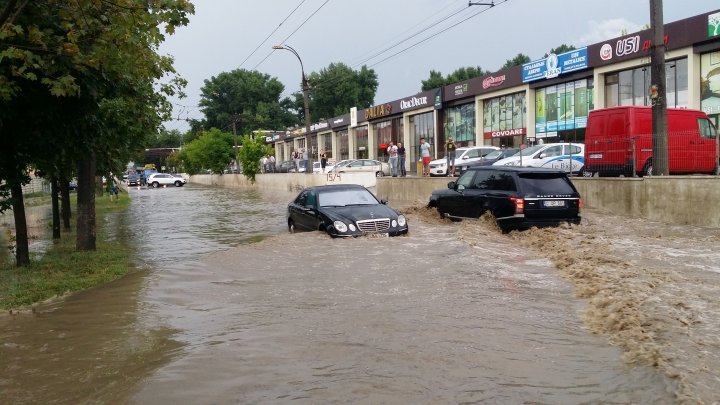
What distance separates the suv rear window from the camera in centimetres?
1238

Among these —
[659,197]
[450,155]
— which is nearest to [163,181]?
[450,155]

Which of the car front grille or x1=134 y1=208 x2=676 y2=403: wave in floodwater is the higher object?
the car front grille

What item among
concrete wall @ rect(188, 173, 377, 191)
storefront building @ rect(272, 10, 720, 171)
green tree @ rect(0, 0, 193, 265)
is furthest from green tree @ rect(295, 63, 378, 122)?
green tree @ rect(0, 0, 193, 265)

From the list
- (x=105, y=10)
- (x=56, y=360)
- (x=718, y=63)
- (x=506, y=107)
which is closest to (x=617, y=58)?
(x=718, y=63)

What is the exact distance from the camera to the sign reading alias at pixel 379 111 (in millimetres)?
53737

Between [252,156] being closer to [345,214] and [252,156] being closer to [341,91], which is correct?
[345,214]

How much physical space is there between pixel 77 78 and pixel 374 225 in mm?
5816

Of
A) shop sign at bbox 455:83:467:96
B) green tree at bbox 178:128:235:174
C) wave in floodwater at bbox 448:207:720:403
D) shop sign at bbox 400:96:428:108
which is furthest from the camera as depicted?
green tree at bbox 178:128:235:174

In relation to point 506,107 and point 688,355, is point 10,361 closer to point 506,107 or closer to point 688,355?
point 688,355

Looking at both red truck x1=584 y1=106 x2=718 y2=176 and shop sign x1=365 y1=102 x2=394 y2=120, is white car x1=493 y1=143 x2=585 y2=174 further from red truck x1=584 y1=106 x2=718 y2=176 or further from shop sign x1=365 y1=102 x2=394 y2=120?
shop sign x1=365 y1=102 x2=394 y2=120

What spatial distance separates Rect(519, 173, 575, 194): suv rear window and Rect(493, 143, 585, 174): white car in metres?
9.15

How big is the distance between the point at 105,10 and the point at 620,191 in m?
12.8

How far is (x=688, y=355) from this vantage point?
5316mm

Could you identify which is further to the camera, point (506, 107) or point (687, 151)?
point (506, 107)
